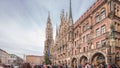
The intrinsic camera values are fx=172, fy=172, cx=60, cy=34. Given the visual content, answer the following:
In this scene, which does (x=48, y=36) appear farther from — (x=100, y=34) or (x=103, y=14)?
(x=103, y=14)

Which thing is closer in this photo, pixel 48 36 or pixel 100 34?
pixel 100 34

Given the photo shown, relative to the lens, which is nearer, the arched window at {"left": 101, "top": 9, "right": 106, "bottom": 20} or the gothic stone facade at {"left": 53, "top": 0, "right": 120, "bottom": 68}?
the gothic stone facade at {"left": 53, "top": 0, "right": 120, "bottom": 68}

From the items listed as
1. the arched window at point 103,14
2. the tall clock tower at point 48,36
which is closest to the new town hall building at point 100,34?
the arched window at point 103,14

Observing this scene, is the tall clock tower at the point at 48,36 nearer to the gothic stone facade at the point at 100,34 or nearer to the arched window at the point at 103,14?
the gothic stone facade at the point at 100,34

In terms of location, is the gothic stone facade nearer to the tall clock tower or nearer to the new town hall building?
the new town hall building

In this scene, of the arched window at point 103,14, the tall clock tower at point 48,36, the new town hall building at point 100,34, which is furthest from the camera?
the tall clock tower at point 48,36

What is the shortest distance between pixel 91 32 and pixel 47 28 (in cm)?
6296

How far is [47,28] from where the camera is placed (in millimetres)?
94562

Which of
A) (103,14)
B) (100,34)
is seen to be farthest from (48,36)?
(103,14)

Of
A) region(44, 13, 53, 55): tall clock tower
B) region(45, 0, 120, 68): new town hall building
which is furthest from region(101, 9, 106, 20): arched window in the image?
region(44, 13, 53, 55): tall clock tower

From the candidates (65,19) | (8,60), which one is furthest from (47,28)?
(8,60)

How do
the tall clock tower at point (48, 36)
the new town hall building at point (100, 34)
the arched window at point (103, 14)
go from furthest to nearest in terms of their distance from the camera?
the tall clock tower at point (48, 36) < the arched window at point (103, 14) < the new town hall building at point (100, 34)

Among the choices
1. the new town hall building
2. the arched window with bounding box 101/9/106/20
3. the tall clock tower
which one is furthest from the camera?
the tall clock tower

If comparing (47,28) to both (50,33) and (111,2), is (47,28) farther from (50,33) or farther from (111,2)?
(111,2)
